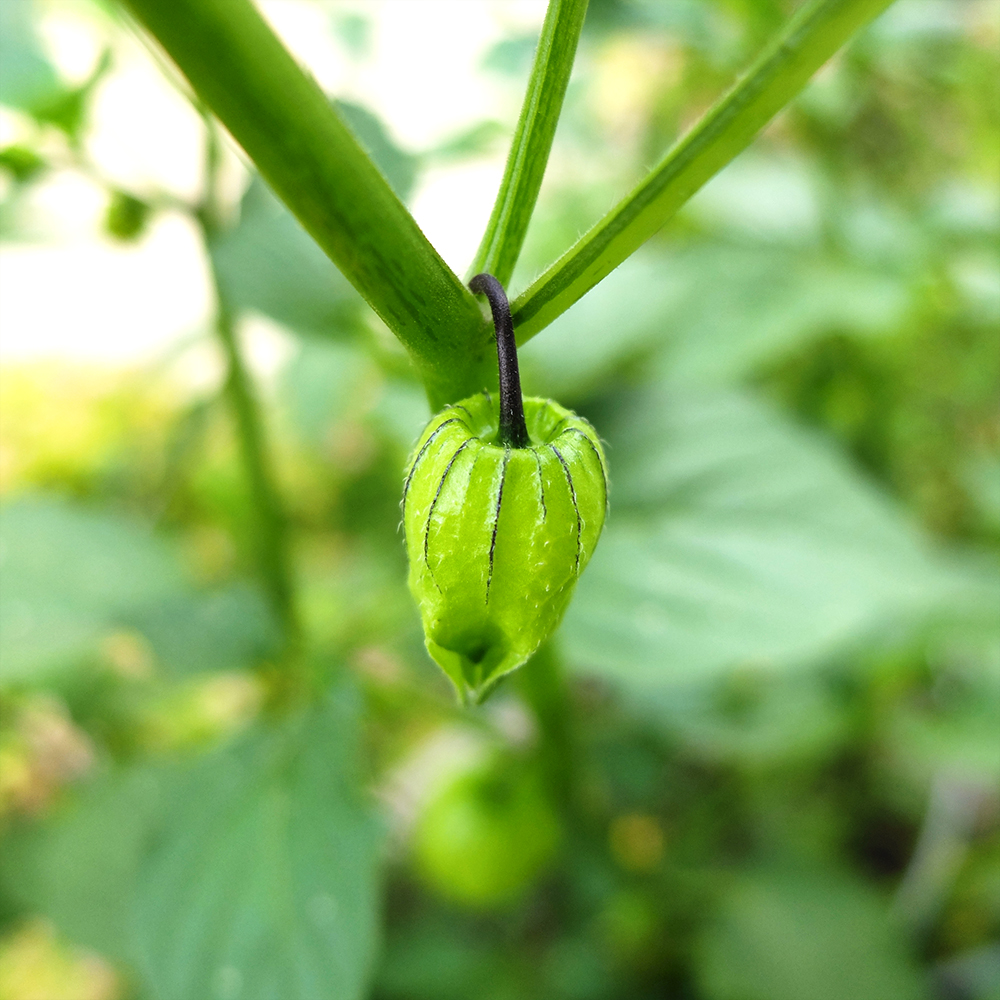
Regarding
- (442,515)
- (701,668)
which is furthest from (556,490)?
(701,668)

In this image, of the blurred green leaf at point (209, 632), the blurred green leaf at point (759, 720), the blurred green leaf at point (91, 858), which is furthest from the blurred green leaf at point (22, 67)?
the blurred green leaf at point (759, 720)

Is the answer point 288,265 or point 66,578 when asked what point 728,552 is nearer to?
point 288,265

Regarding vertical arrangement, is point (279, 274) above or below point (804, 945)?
above

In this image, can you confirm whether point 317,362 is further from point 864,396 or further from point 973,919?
point 973,919

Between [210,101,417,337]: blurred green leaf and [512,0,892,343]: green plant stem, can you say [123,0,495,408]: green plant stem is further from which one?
[210,101,417,337]: blurred green leaf

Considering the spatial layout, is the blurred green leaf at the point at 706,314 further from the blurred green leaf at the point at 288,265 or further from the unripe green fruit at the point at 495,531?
the unripe green fruit at the point at 495,531

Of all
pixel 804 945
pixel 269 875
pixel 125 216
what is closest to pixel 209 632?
pixel 269 875

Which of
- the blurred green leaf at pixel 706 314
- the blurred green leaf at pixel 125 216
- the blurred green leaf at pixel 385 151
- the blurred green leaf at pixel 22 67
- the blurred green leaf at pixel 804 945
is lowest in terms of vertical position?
the blurred green leaf at pixel 804 945
